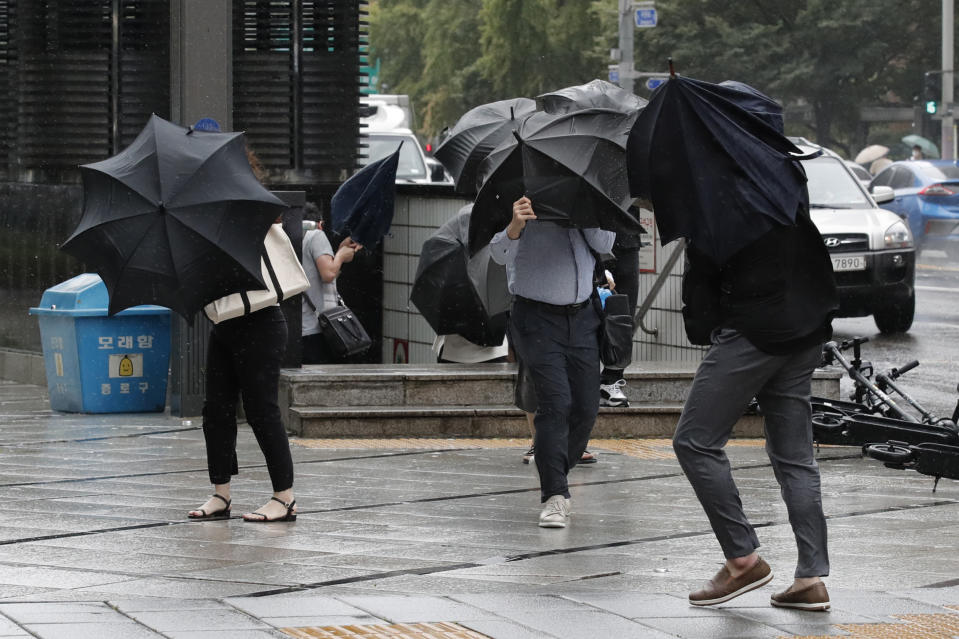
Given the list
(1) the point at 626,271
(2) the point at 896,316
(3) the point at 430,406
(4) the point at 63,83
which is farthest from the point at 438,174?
(3) the point at 430,406

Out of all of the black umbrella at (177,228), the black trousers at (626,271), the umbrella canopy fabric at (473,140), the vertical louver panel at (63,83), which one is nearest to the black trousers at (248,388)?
the black umbrella at (177,228)

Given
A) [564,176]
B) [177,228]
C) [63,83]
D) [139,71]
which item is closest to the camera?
[177,228]

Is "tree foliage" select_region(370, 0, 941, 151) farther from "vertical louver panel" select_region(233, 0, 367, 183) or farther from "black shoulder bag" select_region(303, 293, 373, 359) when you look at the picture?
"black shoulder bag" select_region(303, 293, 373, 359)

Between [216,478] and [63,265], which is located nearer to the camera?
[216,478]

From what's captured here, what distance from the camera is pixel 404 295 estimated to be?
1351 centimetres

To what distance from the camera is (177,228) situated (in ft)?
24.9

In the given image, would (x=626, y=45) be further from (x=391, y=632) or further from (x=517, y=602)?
(x=391, y=632)

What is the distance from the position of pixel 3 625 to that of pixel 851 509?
429 centimetres

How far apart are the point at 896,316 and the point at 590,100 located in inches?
423

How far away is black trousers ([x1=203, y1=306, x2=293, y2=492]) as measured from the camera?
7750mm

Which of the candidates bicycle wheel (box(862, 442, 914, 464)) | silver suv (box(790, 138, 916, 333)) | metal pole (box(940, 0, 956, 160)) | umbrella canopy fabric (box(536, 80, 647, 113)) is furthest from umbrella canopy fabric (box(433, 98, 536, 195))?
metal pole (box(940, 0, 956, 160))

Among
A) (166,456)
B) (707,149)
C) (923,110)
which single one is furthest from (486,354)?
(923,110)

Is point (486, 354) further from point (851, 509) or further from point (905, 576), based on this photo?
point (905, 576)

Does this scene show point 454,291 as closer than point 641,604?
No
